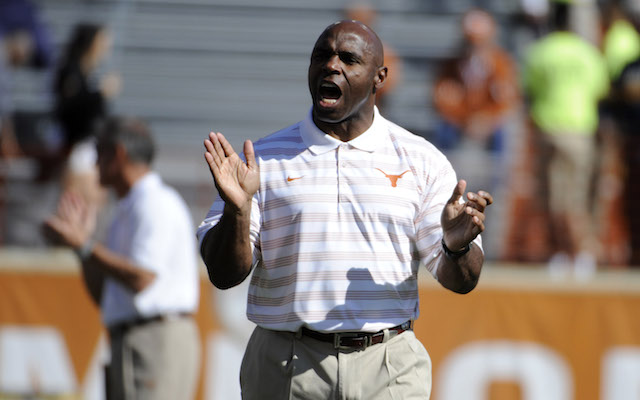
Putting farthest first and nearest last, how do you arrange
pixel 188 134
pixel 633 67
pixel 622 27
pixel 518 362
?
pixel 188 134 < pixel 622 27 < pixel 633 67 < pixel 518 362

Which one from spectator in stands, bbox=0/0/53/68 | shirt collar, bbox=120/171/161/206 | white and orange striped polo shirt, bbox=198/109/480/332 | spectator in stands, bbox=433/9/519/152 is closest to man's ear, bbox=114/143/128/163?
shirt collar, bbox=120/171/161/206

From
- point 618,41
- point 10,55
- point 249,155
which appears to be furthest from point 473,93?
point 249,155

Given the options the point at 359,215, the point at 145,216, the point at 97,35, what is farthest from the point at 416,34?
the point at 359,215

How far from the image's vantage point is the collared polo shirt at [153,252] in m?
5.53

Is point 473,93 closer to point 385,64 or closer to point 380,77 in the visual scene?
point 385,64

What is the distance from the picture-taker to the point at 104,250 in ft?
17.8

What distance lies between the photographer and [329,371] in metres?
3.74

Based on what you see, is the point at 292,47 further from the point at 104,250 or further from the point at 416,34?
the point at 104,250

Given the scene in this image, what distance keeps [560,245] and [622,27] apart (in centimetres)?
268

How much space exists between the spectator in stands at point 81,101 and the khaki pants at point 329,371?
17.4 ft

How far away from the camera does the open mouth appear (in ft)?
12.4

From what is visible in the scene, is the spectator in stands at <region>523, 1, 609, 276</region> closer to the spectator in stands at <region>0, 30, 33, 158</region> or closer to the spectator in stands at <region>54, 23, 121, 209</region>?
the spectator in stands at <region>54, 23, 121, 209</region>

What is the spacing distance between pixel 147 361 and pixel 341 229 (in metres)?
2.28

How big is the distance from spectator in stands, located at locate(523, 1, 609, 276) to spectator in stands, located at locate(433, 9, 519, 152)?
0.35 metres
